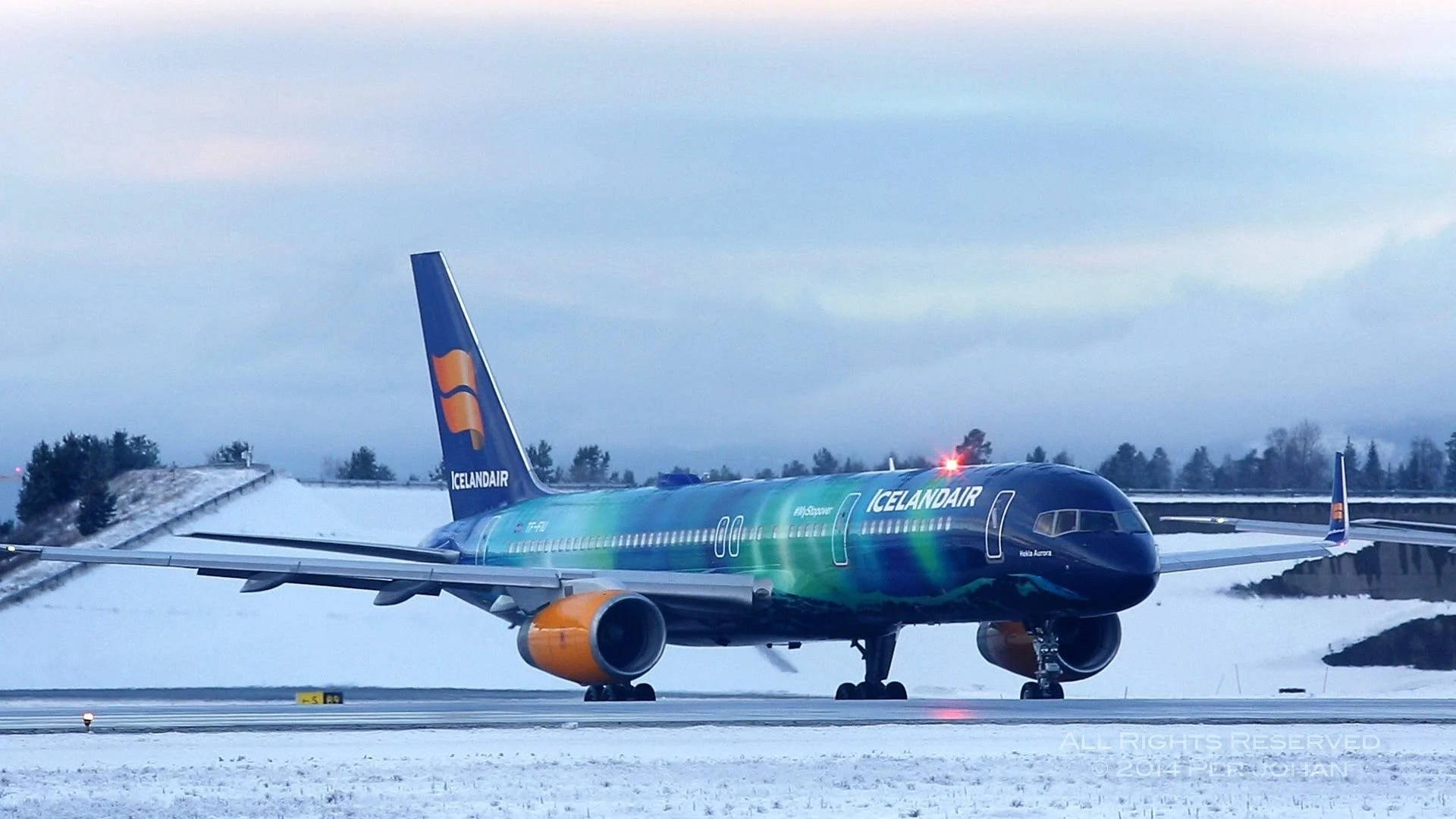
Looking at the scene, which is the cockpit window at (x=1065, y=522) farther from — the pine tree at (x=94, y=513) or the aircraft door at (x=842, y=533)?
the pine tree at (x=94, y=513)

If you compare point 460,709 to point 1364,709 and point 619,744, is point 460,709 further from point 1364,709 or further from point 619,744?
point 1364,709

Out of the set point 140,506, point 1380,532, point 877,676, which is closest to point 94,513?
point 140,506

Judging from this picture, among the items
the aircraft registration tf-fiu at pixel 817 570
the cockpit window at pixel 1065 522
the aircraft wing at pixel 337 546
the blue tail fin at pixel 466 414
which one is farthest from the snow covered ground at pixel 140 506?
the cockpit window at pixel 1065 522

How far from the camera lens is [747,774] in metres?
17.9

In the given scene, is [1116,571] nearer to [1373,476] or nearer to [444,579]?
[444,579]

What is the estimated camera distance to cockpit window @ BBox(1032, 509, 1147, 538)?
1204 inches

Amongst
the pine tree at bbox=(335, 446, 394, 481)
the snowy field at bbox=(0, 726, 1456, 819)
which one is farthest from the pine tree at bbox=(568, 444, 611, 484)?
the snowy field at bbox=(0, 726, 1456, 819)

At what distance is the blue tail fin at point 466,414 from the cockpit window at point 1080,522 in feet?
57.6

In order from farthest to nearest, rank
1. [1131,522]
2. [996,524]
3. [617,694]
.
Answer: [617,694] → [996,524] → [1131,522]

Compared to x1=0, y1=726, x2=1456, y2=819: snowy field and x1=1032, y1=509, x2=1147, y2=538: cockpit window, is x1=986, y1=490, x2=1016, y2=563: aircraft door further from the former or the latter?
x1=0, y1=726, x2=1456, y2=819: snowy field

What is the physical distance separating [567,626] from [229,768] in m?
15.2

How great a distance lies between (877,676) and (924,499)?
4.54 metres

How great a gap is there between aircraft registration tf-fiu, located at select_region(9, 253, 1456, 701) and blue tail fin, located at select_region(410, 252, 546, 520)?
478 cm

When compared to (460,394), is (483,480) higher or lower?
lower
